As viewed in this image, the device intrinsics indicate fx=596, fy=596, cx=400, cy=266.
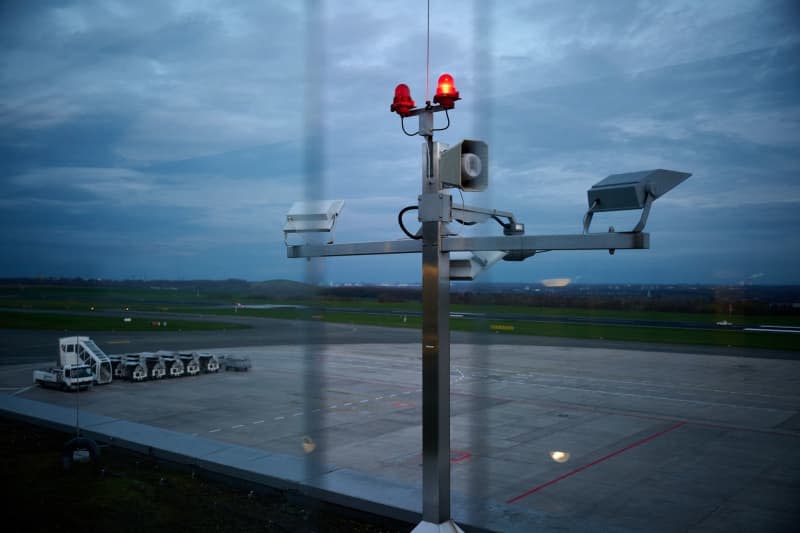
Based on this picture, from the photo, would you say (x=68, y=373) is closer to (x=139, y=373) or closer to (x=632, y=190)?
(x=139, y=373)

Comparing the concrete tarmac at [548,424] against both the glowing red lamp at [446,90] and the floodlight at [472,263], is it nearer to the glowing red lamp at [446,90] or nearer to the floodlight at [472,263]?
the floodlight at [472,263]

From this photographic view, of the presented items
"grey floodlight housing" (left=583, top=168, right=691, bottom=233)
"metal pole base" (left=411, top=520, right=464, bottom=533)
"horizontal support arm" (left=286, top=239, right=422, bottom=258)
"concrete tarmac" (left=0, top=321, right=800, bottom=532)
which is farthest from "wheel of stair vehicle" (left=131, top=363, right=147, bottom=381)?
"grey floodlight housing" (left=583, top=168, right=691, bottom=233)

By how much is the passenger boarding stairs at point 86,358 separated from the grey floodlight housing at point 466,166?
16886 mm

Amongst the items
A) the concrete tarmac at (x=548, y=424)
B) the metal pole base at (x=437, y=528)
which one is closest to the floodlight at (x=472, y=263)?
the concrete tarmac at (x=548, y=424)

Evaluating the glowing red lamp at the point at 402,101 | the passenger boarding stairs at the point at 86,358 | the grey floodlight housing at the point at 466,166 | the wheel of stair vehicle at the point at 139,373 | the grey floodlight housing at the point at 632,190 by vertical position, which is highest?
the glowing red lamp at the point at 402,101

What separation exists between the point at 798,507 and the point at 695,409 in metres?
6.85

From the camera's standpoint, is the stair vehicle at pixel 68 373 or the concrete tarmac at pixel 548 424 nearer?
the concrete tarmac at pixel 548 424

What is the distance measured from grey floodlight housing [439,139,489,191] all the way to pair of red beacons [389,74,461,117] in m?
0.34

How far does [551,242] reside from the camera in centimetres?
428

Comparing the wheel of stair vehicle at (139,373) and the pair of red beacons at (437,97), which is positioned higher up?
the pair of red beacons at (437,97)

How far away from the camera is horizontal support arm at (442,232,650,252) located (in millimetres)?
3855

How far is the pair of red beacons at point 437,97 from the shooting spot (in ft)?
14.7

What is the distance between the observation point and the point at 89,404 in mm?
15492

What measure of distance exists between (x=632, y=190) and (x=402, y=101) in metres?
1.88
